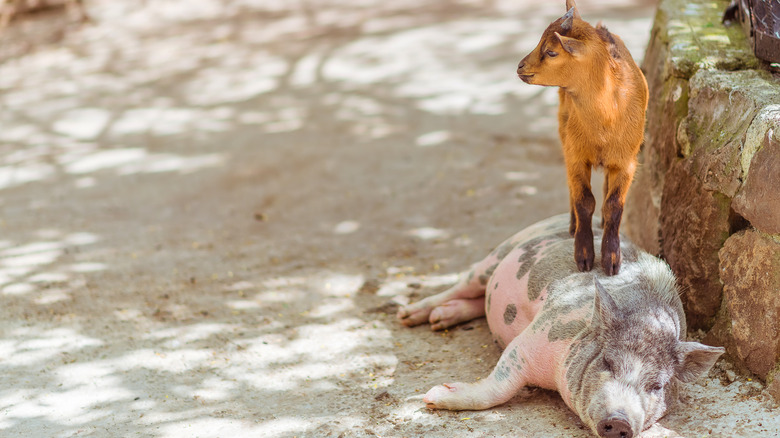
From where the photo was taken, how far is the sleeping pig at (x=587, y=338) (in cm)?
292

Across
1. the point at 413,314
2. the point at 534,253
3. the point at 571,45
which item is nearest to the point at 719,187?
the point at 534,253

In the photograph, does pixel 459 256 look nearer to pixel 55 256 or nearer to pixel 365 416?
pixel 365 416

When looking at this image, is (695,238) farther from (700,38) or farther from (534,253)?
(700,38)

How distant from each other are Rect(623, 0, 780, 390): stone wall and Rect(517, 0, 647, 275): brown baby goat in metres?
0.47

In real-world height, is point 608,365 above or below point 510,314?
above

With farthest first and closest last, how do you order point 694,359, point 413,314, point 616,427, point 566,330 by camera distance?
point 413,314 < point 566,330 < point 694,359 < point 616,427

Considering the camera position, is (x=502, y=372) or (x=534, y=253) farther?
(x=534, y=253)

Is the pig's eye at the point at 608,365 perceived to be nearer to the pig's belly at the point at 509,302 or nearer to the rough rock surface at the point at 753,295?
the pig's belly at the point at 509,302

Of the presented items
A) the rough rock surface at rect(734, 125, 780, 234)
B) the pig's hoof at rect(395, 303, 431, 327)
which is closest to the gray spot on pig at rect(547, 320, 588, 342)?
the rough rock surface at rect(734, 125, 780, 234)

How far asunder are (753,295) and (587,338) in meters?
0.73

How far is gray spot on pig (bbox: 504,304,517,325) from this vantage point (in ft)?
12.1

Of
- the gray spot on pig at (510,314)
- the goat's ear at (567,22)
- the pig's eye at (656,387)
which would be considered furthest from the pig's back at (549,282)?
the goat's ear at (567,22)

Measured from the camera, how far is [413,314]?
169 inches

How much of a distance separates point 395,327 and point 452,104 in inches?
149
